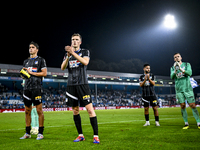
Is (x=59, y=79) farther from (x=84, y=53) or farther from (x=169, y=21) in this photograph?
(x=84, y=53)

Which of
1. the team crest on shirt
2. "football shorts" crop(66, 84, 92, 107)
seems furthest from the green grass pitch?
the team crest on shirt

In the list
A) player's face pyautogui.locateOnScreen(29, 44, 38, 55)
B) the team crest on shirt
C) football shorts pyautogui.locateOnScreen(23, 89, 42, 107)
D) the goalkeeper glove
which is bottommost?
football shorts pyautogui.locateOnScreen(23, 89, 42, 107)

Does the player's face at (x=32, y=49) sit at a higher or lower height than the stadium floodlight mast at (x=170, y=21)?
lower

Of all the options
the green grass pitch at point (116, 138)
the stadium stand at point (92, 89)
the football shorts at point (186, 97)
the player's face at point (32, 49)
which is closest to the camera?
the green grass pitch at point (116, 138)

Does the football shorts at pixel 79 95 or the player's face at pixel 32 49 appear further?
the player's face at pixel 32 49

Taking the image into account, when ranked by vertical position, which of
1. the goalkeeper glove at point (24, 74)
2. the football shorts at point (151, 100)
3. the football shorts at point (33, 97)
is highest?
the goalkeeper glove at point (24, 74)

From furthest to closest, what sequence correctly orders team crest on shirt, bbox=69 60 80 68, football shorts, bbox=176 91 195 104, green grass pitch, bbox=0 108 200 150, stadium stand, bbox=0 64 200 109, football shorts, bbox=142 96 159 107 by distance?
stadium stand, bbox=0 64 200 109, football shorts, bbox=142 96 159 107, football shorts, bbox=176 91 195 104, team crest on shirt, bbox=69 60 80 68, green grass pitch, bbox=0 108 200 150

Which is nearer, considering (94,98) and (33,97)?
(33,97)

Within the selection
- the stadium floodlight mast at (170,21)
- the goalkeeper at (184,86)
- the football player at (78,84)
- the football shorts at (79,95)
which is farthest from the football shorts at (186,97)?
the stadium floodlight mast at (170,21)

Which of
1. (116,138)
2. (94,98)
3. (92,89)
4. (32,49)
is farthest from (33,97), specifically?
(92,89)

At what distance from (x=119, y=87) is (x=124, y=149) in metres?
60.1

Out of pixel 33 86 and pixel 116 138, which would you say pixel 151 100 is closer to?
pixel 116 138

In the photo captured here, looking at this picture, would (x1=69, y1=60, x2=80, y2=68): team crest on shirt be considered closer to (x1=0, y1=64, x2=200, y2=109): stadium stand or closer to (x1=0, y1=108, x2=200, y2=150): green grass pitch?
(x1=0, y1=108, x2=200, y2=150): green grass pitch

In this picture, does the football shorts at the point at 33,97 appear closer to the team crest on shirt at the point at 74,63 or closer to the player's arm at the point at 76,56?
the team crest on shirt at the point at 74,63
